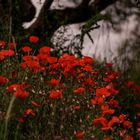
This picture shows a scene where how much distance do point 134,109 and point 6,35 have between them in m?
2.60

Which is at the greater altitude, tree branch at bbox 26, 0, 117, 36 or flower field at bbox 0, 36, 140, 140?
tree branch at bbox 26, 0, 117, 36

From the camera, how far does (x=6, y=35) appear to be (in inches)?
330

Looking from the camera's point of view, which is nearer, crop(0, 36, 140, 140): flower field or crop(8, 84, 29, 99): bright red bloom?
crop(8, 84, 29, 99): bright red bloom

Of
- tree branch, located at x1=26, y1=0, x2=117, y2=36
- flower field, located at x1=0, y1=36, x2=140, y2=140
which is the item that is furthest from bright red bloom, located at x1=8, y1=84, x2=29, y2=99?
tree branch, located at x1=26, y1=0, x2=117, y2=36

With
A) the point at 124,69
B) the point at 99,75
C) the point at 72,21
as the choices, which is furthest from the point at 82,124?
the point at 72,21

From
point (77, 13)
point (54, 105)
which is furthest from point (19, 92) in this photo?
point (77, 13)

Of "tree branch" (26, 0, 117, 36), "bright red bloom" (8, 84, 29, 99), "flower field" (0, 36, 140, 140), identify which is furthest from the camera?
"tree branch" (26, 0, 117, 36)

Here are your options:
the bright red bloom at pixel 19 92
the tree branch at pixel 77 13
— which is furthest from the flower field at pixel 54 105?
the tree branch at pixel 77 13

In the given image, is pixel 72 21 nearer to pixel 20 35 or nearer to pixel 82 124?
pixel 20 35

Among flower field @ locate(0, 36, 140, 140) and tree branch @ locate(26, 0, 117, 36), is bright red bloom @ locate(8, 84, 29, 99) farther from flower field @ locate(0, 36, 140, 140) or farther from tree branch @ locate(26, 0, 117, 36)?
tree branch @ locate(26, 0, 117, 36)

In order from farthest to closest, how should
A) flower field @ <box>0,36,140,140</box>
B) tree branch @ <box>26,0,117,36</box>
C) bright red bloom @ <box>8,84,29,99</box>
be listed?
1. tree branch @ <box>26,0,117,36</box>
2. flower field @ <box>0,36,140,140</box>
3. bright red bloom @ <box>8,84,29,99</box>

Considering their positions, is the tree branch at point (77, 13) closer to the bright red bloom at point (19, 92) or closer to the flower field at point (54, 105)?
the flower field at point (54, 105)

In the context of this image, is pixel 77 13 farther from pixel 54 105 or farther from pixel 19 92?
pixel 19 92

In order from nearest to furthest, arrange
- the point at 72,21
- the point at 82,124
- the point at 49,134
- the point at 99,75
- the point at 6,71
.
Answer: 1. the point at 49,134
2. the point at 82,124
3. the point at 6,71
4. the point at 99,75
5. the point at 72,21
